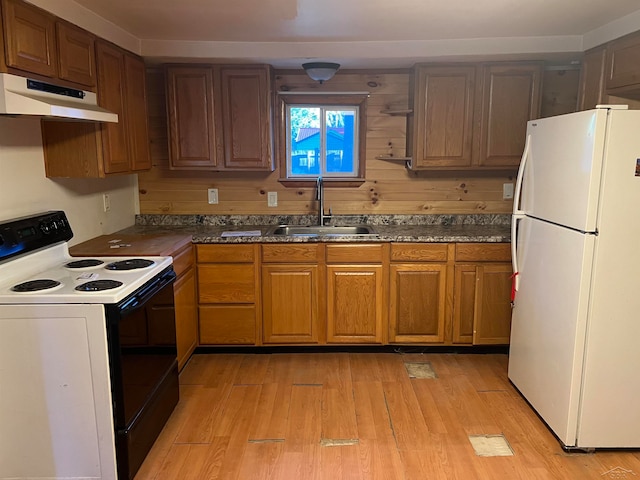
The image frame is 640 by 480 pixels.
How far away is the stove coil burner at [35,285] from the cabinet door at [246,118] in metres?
1.70

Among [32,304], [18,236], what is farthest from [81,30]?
[32,304]

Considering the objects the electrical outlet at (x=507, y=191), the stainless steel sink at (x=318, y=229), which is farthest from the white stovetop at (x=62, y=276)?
the electrical outlet at (x=507, y=191)

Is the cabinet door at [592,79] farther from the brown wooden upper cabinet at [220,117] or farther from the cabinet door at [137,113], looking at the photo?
the cabinet door at [137,113]

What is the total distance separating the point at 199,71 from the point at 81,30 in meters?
0.98

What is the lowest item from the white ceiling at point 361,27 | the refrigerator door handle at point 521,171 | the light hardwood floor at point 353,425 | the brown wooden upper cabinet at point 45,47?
the light hardwood floor at point 353,425

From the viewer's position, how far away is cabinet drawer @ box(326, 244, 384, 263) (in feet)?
11.0

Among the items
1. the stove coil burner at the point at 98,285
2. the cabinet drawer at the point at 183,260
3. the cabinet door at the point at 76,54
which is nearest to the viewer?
the stove coil burner at the point at 98,285

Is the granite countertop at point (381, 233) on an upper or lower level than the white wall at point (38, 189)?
lower

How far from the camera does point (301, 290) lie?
11.1ft

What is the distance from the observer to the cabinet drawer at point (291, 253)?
3340mm

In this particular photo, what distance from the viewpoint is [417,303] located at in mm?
3400

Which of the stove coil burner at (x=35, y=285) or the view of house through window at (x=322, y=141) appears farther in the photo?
the view of house through window at (x=322, y=141)

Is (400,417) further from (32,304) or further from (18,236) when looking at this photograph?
(18,236)

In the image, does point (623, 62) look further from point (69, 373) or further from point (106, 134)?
point (69, 373)
